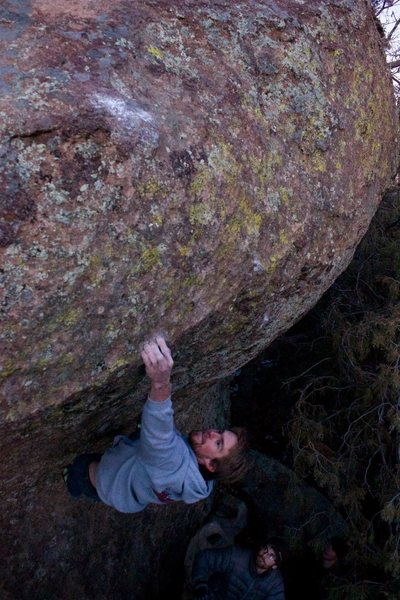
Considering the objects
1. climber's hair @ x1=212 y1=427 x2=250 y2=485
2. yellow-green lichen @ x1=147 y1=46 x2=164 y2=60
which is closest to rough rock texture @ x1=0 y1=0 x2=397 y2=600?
yellow-green lichen @ x1=147 y1=46 x2=164 y2=60

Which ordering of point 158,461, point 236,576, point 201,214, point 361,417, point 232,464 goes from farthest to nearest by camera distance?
point 361,417 < point 236,576 < point 232,464 < point 158,461 < point 201,214

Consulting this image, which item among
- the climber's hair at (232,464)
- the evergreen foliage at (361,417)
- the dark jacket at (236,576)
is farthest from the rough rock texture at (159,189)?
the dark jacket at (236,576)

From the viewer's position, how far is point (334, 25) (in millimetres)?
3010

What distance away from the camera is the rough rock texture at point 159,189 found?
6.51 feet

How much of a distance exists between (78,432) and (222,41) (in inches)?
74.7

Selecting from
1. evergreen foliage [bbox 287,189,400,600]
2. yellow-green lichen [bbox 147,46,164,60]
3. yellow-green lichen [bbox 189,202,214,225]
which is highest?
yellow-green lichen [bbox 147,46,164,60]

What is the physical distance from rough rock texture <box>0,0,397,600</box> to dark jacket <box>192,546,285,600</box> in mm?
1725

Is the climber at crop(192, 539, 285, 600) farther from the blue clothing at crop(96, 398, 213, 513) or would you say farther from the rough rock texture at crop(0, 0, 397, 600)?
the blue clothing at crop(96, 398, 213, 513)

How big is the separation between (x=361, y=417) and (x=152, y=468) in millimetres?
2618

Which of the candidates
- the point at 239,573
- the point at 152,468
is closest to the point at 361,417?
the point at 239,573

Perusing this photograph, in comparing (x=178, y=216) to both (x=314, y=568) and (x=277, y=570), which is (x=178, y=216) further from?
(x=314, y=568)

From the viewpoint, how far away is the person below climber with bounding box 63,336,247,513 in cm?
235

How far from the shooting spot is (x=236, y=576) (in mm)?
4578

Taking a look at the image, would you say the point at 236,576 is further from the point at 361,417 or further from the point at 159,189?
the point at 159,189
